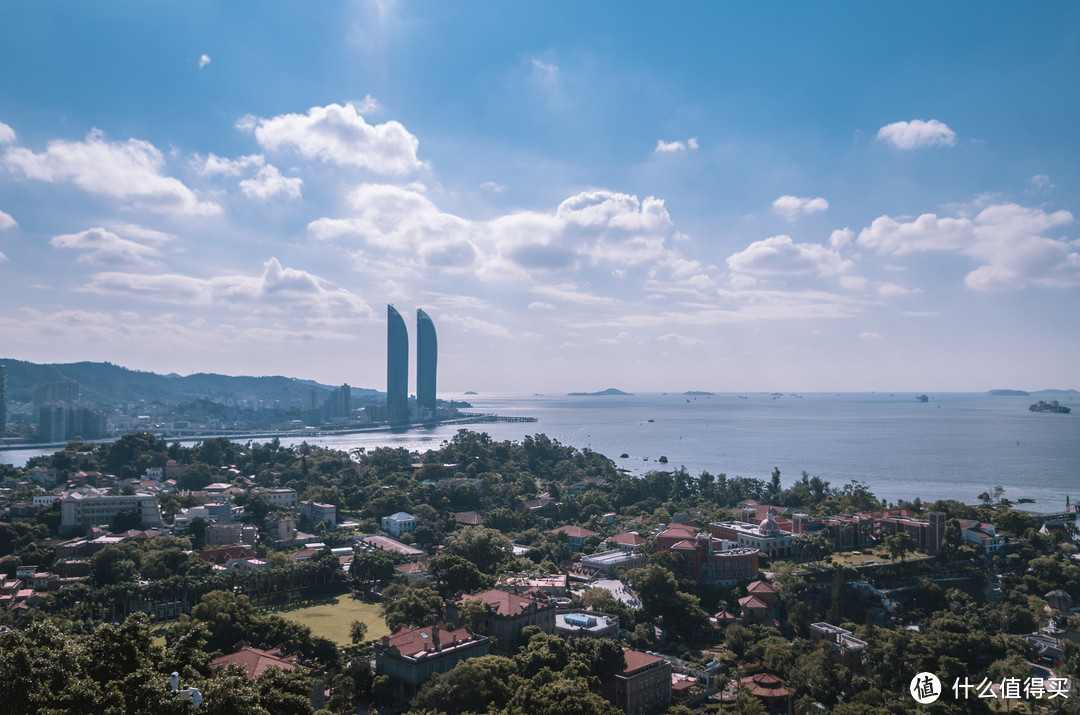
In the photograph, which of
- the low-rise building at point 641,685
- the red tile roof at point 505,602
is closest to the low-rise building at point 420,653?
the red tile roof at point 505,602

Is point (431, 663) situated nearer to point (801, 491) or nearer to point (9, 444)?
point (801, 491)

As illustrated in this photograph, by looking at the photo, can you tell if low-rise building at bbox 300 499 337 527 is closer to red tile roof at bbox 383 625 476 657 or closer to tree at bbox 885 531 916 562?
red tile roof at bbox 383 625 476 657

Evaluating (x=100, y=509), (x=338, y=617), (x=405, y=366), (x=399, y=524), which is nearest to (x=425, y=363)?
(x=405, y=366)

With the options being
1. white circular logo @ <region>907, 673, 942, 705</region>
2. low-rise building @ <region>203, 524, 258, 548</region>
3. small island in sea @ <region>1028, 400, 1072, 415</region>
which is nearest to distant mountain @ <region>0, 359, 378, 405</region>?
low-rise building @ <region>203, 524, 258, 548</region>

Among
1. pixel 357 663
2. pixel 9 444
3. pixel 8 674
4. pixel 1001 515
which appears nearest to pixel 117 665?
pixel 8 674

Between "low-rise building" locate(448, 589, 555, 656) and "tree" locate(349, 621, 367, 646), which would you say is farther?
"tree" locate(349, 621, 367, 646)

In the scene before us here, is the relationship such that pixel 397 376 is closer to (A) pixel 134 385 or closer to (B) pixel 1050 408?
(A) pixel 134 385
